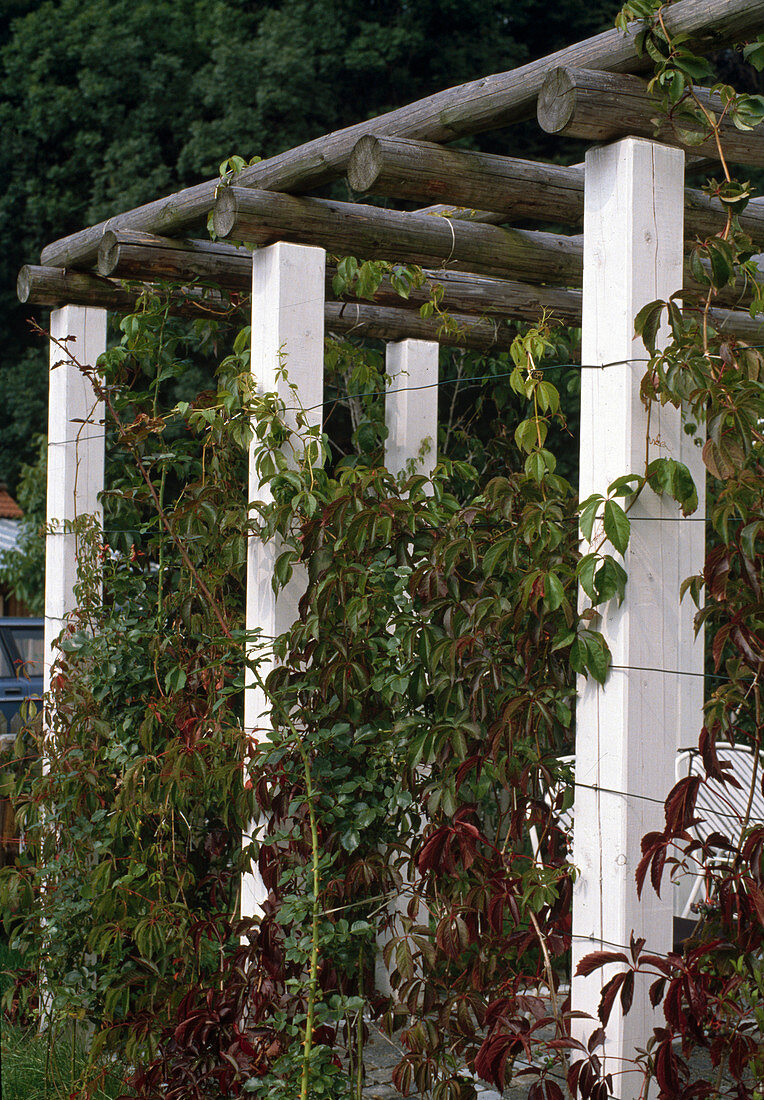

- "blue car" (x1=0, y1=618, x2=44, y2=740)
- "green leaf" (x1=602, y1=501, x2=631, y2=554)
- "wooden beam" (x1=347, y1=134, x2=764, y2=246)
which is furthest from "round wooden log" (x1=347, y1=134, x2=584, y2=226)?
"blue car" (x1=0, y1=618, x2=44, y2=740)

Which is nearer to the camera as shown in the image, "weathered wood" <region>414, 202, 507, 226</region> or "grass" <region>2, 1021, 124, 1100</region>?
"grass" <region>2, 1021, 124, 1100</region>

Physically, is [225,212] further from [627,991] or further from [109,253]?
[627,991]

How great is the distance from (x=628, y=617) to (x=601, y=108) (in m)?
0.99

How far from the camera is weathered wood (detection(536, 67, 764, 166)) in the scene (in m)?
2.32

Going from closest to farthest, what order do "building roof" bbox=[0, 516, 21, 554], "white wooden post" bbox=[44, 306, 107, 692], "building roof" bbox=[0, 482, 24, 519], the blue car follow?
1. "white wooden post" bbox=[44, 306, 107, 692]
2. the blue car
3. "building roof" bbox=[0, 516, 21, 554]
4. "building roof" bbox=[0, 482, 24, 519]

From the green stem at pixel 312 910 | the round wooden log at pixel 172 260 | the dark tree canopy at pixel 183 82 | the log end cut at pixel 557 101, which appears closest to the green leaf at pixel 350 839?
the green stem at pixel 312 910

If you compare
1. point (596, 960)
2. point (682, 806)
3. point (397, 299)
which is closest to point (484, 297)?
point (397, 299)

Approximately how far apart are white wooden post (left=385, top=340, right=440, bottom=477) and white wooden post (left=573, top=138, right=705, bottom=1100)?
2.37m

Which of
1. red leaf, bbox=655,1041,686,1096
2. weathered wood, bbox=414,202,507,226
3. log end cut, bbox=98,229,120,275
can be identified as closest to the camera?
red leaf, bbox=655,1041,686,1096

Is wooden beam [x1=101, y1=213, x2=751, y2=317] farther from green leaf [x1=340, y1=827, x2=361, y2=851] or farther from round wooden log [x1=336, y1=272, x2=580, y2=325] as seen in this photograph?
green leaf [x1=340, y1=827, x2=361, y2=851]

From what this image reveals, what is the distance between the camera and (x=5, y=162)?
14719mm

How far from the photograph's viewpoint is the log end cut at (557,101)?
2.33 m

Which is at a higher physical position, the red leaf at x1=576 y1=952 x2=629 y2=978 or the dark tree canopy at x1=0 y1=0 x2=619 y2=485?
the dark tree canopy at x1=0 y1=0 x2=619 y2=485

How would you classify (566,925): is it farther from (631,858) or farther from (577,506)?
(577,506)
